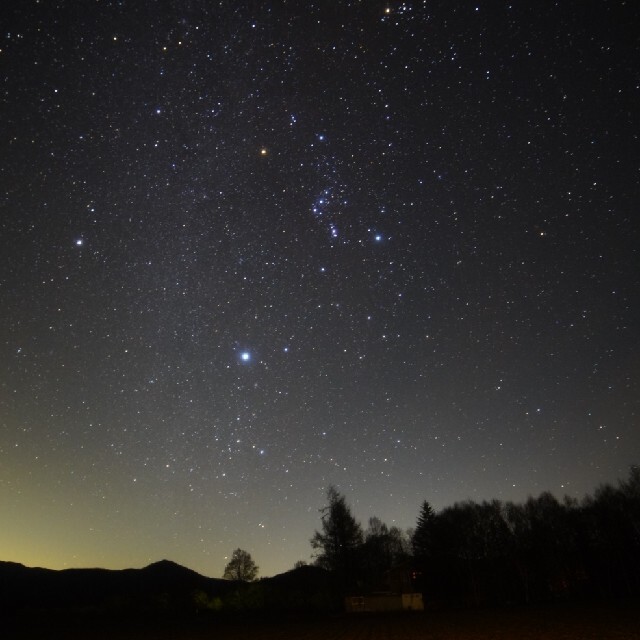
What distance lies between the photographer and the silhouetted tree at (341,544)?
46719mm

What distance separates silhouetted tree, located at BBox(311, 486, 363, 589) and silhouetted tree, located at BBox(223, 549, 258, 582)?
69.8ft

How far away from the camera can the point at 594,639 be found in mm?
16359

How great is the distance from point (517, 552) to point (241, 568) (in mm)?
36992

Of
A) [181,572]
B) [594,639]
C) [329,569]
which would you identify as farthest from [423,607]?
[181,572]

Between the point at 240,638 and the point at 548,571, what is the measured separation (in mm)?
38169

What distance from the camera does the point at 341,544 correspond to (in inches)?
1853

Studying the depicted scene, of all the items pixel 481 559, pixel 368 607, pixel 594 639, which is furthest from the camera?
pixel 481 559

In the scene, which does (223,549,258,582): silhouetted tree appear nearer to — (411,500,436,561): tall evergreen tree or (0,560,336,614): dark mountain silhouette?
(0,560,336,614): dark mountain silhouette

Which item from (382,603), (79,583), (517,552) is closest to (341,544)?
(382,603)

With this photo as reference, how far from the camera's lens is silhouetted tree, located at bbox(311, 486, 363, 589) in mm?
46719

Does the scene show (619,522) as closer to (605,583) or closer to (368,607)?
(605,583)

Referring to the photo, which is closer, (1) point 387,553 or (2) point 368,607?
(2) point 368,607

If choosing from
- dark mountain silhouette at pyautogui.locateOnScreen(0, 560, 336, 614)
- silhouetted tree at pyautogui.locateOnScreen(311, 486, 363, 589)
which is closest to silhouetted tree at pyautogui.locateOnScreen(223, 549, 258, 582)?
dark mountain silhouette at pyautogui.locateOnScreen(0, 560, 336, 614)

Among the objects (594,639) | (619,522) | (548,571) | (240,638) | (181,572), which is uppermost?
(181,572)
